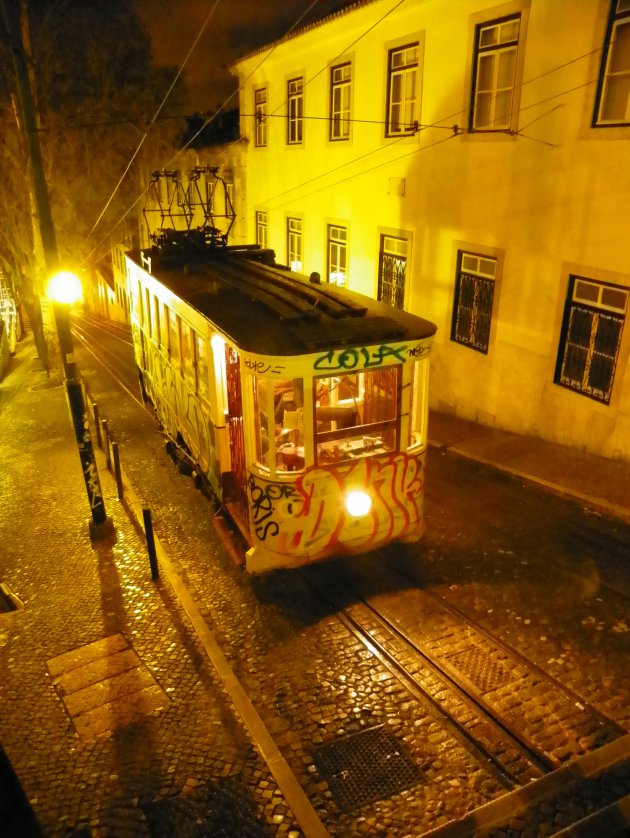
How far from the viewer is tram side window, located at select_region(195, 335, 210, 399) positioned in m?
7.42

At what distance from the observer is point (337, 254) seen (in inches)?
616

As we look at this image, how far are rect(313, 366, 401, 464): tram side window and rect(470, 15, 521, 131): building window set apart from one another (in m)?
5.60

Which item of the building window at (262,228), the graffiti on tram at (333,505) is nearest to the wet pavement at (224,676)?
the graffiti on tram at (333,505)

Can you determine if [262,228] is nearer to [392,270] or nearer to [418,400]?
[392,270]

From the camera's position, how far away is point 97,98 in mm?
21531

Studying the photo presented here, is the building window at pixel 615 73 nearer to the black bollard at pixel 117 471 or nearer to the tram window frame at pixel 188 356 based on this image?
the tram window frame at pixel 188 356

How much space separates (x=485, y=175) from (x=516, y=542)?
20.5 ft

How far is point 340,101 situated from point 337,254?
137 inches

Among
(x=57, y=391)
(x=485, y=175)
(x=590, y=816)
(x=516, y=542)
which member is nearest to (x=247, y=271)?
(x=485, y=175)

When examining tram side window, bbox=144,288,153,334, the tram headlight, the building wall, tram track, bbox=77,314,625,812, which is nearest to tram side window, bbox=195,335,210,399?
the tram headlight

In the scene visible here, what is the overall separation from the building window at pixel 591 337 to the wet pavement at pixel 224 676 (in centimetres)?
130

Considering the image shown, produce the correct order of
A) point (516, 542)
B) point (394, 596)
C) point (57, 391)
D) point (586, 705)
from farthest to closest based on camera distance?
point (57, 391) < point (516, 542) < point (394, 596) < point (586, 705)

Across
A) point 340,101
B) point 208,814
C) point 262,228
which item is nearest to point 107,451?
point 208,814

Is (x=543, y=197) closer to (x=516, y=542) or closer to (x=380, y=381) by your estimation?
(x=380, y=381)
